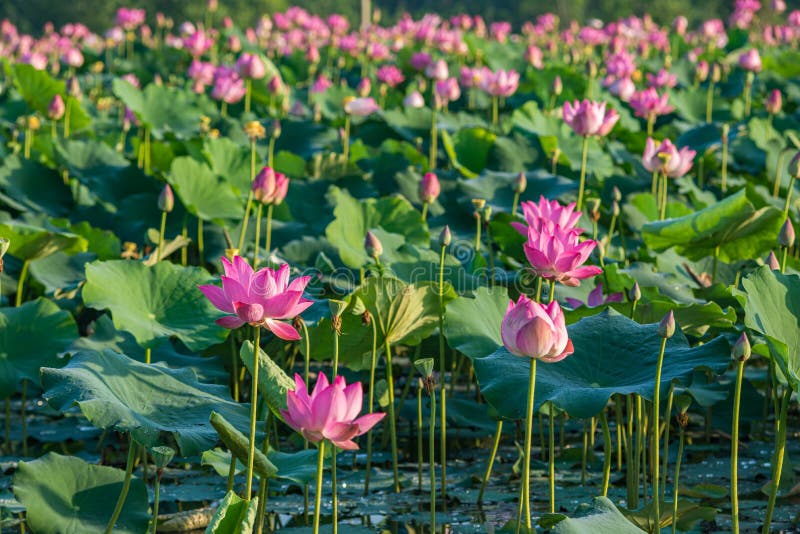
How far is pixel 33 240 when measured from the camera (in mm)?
3051

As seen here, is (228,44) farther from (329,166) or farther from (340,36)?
(329,166)

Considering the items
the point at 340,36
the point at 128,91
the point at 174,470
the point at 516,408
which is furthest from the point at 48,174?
the point at 340,36

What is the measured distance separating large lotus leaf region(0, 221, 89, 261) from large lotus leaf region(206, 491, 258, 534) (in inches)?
58.0

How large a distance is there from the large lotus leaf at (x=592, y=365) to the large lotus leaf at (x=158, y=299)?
2.17ft

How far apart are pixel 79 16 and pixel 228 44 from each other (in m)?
16.0

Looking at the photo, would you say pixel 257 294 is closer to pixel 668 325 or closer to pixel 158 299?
pixel 668 325

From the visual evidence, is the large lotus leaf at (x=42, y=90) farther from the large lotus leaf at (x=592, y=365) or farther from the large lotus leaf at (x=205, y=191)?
the large lotus leaf at (x=592, y=365)

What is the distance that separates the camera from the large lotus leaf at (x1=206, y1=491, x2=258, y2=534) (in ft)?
5.77

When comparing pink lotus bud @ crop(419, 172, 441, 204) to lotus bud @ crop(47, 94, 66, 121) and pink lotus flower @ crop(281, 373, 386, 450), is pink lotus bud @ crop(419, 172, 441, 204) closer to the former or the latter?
pink lotus flower @ crop(281, 373, 386, 450)

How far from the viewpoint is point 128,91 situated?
4812mm

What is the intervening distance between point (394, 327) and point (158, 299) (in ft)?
2.03

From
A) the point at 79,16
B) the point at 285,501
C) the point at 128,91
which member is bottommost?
the point at 285,501

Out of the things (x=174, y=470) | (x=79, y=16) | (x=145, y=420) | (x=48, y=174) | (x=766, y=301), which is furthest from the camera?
(x=79, y=16)

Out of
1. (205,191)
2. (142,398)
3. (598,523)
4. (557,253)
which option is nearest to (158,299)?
(142,398)
